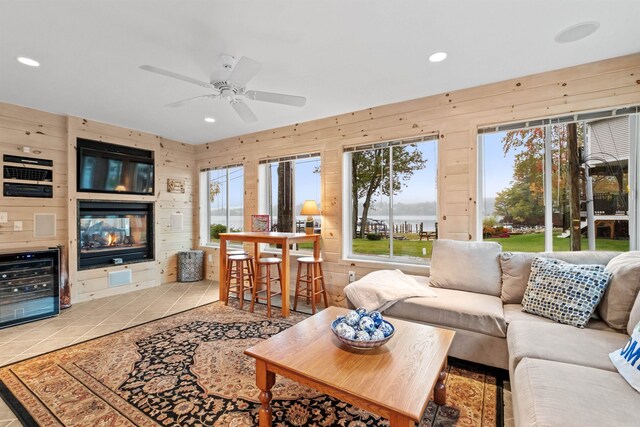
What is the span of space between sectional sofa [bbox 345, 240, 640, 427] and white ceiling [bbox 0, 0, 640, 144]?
5.63 ft

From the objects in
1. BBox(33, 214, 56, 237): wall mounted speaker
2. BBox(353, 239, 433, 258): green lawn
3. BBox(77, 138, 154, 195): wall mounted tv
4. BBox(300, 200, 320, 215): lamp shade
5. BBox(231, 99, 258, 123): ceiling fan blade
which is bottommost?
BBox(353, 239, 433, 258): green lawn

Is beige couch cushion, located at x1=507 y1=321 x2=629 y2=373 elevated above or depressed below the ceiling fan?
below

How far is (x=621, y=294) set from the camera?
195 centimetres

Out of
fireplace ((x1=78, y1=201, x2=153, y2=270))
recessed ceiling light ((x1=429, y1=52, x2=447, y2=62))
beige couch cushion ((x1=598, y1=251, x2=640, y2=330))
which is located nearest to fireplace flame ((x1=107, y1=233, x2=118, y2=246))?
fireplace ((x1=78, y1=201, x2=153, y2=270))

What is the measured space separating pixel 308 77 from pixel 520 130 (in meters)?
2.26

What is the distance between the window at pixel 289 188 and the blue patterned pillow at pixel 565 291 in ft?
8.88

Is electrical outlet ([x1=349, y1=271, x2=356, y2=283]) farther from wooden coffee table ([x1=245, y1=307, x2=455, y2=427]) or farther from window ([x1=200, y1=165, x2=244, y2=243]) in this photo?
window ([x1=200, y1=165, x2=244, y2=243])

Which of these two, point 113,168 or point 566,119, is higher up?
point 566,119

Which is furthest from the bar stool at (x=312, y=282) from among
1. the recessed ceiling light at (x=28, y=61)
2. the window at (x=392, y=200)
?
the recessed ceiling light at (x=28, y=61)

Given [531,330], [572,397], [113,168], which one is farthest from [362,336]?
[113,168]

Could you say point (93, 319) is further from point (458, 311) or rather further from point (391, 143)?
point (391, 143)

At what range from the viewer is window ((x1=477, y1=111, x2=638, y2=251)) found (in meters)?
2.64

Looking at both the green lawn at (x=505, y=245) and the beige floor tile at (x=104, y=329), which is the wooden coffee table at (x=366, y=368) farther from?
the beige floor tile at (x=104, y=329)

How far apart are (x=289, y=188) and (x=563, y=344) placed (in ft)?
12.4
